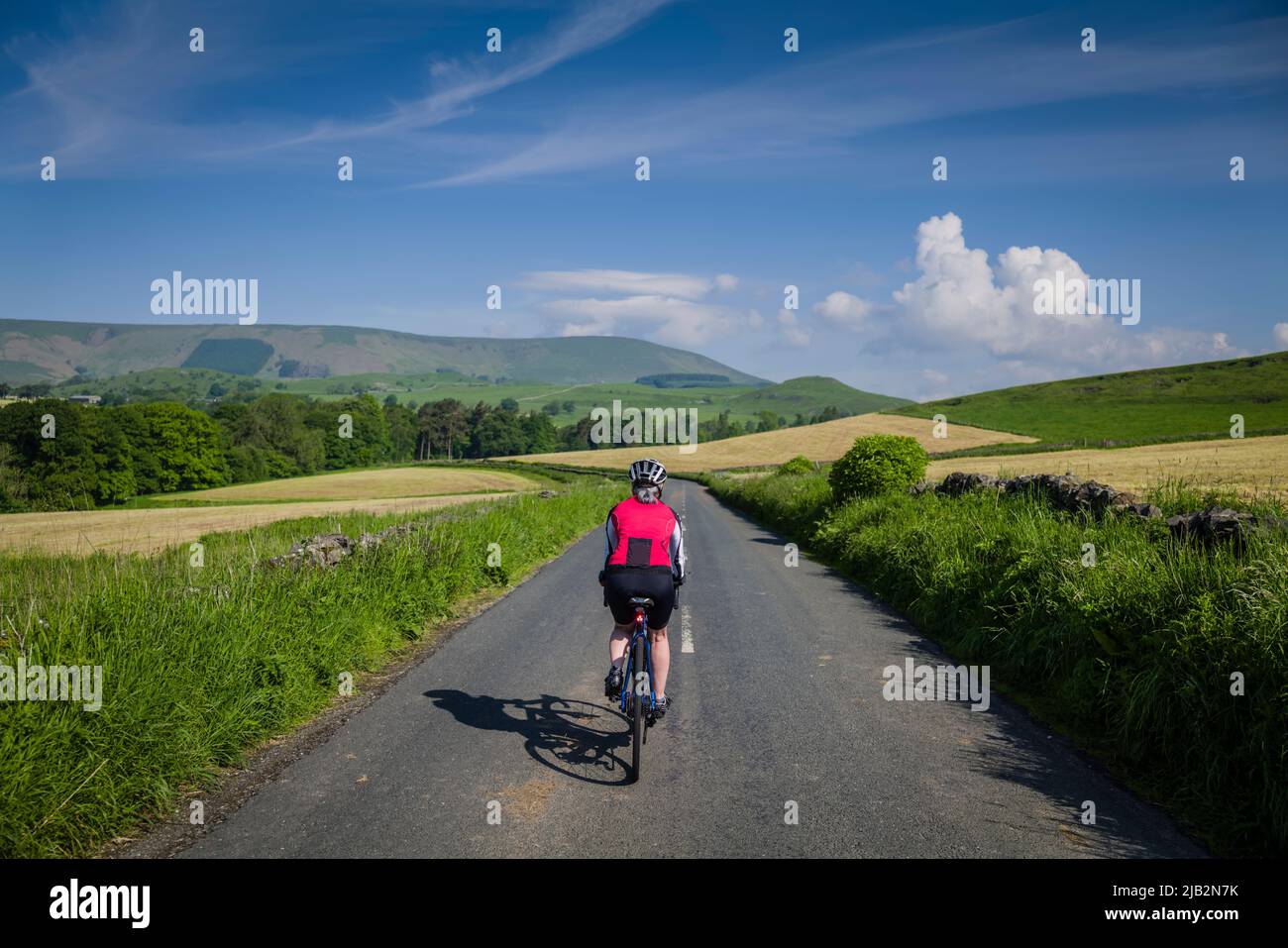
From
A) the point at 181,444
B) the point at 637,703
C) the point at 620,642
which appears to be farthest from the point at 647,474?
the point at 181,444

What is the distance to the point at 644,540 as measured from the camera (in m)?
6.26

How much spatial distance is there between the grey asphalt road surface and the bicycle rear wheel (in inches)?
6.3

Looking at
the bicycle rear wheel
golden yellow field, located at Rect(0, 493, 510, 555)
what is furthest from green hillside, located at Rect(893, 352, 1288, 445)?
the bicycle rear wheel

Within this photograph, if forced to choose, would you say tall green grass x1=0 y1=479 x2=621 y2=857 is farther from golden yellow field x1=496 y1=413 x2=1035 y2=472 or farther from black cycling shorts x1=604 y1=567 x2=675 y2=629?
golden yellow field x1=496 y1=413 x2=1035 y2=472

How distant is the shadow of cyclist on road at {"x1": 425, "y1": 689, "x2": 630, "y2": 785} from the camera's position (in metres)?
5.82

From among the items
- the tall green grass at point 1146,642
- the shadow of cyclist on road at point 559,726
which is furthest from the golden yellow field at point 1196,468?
the shadow of cyclist on road at point 559,726

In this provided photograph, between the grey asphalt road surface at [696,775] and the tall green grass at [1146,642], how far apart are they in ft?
1.39

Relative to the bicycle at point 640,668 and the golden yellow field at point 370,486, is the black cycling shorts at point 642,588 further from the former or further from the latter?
the golden yellow field at point 370,486

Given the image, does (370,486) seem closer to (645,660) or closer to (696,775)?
(645,660)

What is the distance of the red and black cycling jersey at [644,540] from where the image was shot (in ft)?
20.5
